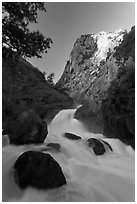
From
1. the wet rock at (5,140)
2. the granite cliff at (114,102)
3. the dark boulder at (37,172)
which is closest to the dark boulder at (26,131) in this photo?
the wet rock at (5,140)

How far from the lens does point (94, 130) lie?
1828 cm

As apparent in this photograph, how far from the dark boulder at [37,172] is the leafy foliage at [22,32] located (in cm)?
308

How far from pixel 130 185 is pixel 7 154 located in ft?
13.8

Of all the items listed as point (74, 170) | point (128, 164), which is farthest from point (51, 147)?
point (128, 164)

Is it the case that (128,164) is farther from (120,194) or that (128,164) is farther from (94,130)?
(94,130)

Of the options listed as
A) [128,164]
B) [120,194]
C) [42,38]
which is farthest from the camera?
[128,164]

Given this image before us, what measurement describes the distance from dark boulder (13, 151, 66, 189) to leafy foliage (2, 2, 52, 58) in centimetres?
308

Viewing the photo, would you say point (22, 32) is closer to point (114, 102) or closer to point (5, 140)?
point (5, 140)

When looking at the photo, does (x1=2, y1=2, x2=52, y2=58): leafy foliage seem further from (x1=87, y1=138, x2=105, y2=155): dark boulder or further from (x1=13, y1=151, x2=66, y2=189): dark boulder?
(x1=87, y1=138, x2=105, y2=155): dark boulder

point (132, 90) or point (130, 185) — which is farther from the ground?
point (132, 90)

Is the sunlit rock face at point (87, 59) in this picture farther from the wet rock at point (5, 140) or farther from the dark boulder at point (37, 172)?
the dark boulder at point (37, 172)

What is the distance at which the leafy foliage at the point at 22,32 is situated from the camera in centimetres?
481

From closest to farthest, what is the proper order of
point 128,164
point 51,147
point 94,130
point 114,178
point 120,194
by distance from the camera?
point 120,194 < point 114,178 < point 51,147 < point 128,164 < point 94,130

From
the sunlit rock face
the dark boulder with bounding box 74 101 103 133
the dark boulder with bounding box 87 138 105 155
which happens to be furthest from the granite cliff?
the dark boulder with bounding box 87 138 105 155
